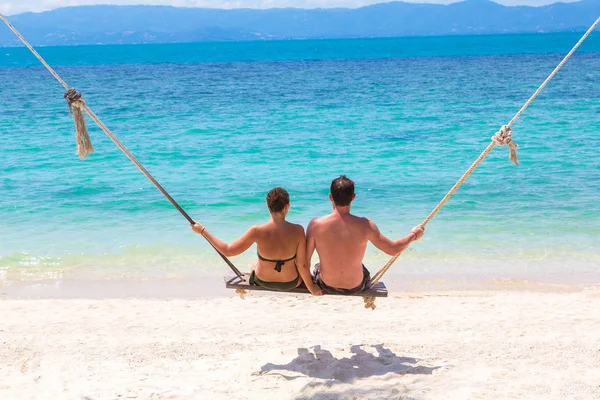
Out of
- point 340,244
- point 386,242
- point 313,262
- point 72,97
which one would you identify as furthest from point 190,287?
point 386,242

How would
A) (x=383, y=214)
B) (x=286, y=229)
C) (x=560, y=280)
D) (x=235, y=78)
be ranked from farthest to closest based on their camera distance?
1. (x=235, y=78)
2. (x=383, y=214)
3. (x=560, y=280)
4. (x=286, y=229)

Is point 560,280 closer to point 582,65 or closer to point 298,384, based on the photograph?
point 298,384

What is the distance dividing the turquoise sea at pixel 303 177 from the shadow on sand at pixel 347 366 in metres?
2.30

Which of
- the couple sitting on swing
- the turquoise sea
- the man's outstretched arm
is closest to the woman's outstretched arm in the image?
the couple sitting on swing

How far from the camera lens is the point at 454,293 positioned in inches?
246

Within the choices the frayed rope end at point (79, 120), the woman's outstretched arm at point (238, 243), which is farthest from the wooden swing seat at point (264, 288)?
the frayed rope end at point (79, 120)

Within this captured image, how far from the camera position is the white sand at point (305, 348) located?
4129 mm

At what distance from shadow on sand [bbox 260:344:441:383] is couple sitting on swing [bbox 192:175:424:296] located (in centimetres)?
55

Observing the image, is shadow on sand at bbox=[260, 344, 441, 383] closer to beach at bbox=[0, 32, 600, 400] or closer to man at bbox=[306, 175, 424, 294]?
Answer: beach at bbox=[0, 32, 600, 400]

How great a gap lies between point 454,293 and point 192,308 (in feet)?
7.93

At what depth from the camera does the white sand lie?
13.5ft

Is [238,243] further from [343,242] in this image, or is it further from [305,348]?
[305,348]

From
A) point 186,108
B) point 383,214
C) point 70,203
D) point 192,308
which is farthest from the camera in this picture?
point 186,108

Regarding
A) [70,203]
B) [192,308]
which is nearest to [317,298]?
[192,308]
